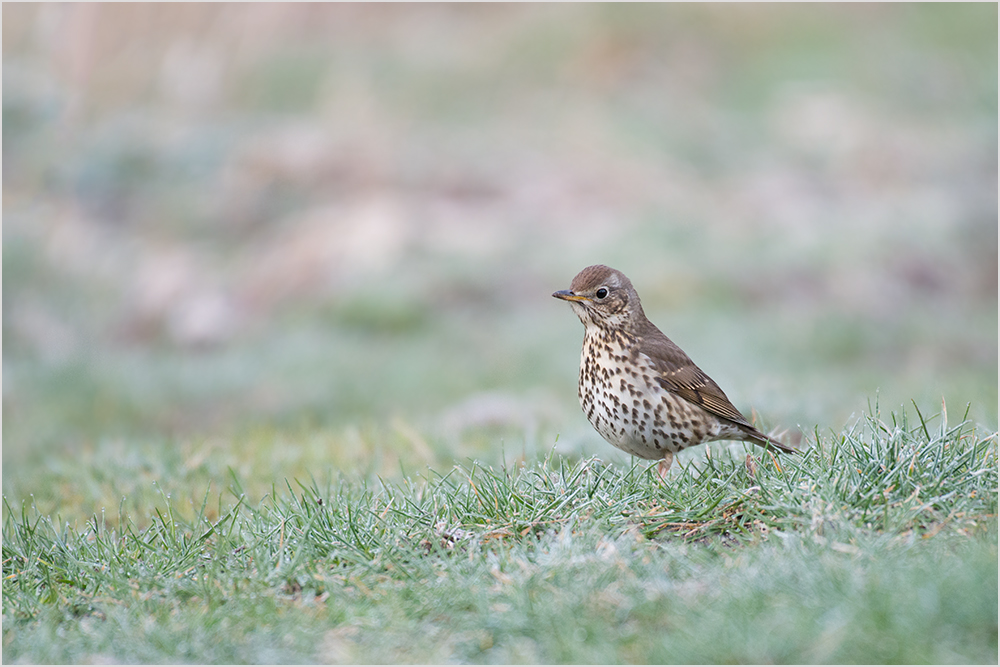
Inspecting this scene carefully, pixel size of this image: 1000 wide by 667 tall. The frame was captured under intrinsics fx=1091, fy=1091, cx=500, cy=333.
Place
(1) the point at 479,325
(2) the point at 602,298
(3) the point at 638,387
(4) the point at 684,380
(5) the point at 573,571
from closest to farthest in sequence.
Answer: (5) the point at 573,571
(3) the point at 638,387
(4) the point at 684,380
(2) the point at 602,298
(1) the point at 479,325

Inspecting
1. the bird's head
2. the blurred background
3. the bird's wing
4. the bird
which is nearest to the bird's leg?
the bird

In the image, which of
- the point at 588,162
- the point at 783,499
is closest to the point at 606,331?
the point at 783,499

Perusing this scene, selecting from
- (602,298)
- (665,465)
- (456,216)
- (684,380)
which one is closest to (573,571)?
(665,465)

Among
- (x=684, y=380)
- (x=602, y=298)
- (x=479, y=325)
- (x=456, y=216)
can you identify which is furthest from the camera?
(x=456, y=216)

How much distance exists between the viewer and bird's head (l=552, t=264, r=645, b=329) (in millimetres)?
5035

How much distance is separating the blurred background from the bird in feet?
3.05

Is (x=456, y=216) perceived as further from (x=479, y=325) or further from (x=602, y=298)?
(x=602, y=298)

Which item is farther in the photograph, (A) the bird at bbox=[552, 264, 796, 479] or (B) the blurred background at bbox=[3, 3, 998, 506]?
(B) the blurred background at bbox=[3, 3, 998, 506]

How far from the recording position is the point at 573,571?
351 centimetres

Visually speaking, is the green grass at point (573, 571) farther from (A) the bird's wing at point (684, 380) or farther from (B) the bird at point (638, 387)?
(A) the bird's wing at point (684, 380)

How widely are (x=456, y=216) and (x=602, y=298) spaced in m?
10.3

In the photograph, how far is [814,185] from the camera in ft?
52.5

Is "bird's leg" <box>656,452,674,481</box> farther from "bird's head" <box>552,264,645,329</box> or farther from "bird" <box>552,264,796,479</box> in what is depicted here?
"bird's head" <box>552,264,645,329</box>

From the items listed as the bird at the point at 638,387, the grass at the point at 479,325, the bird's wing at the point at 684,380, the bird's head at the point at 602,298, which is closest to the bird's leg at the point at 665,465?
the bird at the point at 638,387
